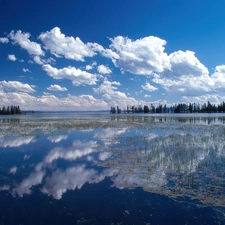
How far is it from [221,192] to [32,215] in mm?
7188

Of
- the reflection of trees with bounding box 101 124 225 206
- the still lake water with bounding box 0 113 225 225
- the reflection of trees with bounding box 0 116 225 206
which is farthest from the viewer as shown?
the reflection of trees with bounding box 0 116 225 206

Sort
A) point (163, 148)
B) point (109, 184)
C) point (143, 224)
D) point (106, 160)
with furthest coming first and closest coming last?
point (163, 148), point (106, 160), point (109, 184), point (143, 224)

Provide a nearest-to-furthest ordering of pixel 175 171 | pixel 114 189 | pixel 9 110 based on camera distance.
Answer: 1. pixel 114 189
2. pixel 175 171
3. pixel 9 110

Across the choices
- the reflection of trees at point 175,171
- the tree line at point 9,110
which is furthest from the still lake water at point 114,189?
the tree line at point 9,110

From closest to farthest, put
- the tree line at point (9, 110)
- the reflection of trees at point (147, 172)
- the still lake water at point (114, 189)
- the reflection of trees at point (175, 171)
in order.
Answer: the still lake water at point (114, 189), the reflection of trees at point (175, 171), the reflection of trees at point (147, 172), the tree line at point (9, 110)

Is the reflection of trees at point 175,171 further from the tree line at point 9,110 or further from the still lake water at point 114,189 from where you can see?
the tree line at point 9,110

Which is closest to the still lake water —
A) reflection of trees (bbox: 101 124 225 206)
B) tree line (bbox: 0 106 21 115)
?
reflection of trees (bbox: 101 124 225 206)

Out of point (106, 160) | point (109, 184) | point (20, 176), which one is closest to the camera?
point (109, 184)

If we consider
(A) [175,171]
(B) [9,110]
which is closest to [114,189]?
(A) [175,171]

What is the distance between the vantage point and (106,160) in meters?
14.0

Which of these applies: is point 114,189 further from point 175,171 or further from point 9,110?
point 9,110

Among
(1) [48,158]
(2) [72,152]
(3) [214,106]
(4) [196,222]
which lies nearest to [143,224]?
(4) [196,222]

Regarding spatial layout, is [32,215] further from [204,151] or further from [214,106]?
[214,106]

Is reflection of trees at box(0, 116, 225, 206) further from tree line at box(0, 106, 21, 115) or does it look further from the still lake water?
tree line at box(0, 106, 21, 115)
